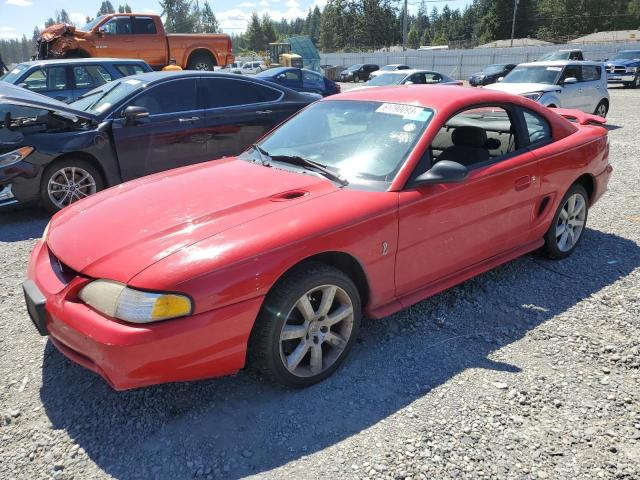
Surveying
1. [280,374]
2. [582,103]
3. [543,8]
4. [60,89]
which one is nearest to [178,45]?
[60,89]

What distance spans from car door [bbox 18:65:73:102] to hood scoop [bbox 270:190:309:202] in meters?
8.30

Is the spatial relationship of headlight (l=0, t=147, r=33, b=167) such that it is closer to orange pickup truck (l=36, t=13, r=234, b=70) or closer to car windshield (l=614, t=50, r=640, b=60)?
orange pickup truck (l=36, t=13, r=234, b=70)

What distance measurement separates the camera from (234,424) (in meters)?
2.53

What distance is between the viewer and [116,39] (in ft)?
51.8

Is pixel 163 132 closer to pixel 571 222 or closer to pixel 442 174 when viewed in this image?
pixel 442 174

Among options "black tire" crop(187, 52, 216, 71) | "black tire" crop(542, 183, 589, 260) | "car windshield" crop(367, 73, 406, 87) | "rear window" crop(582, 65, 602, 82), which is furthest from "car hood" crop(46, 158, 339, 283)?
"black tire" crop(187, 52, 216, 71)

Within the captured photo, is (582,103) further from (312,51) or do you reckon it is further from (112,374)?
(312,51)

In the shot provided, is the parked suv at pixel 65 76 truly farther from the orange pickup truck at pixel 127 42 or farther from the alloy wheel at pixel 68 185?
the orange pickup truck at pixel 127 42

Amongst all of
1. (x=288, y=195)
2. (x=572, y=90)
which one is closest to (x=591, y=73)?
(x=572, y=90)

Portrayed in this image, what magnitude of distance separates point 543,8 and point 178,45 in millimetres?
86192

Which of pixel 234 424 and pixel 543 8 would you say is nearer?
pixel 234 424

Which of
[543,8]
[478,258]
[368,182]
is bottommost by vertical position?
[478,258]

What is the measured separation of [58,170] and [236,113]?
223cm

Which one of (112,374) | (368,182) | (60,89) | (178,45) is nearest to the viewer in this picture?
(112,374)
